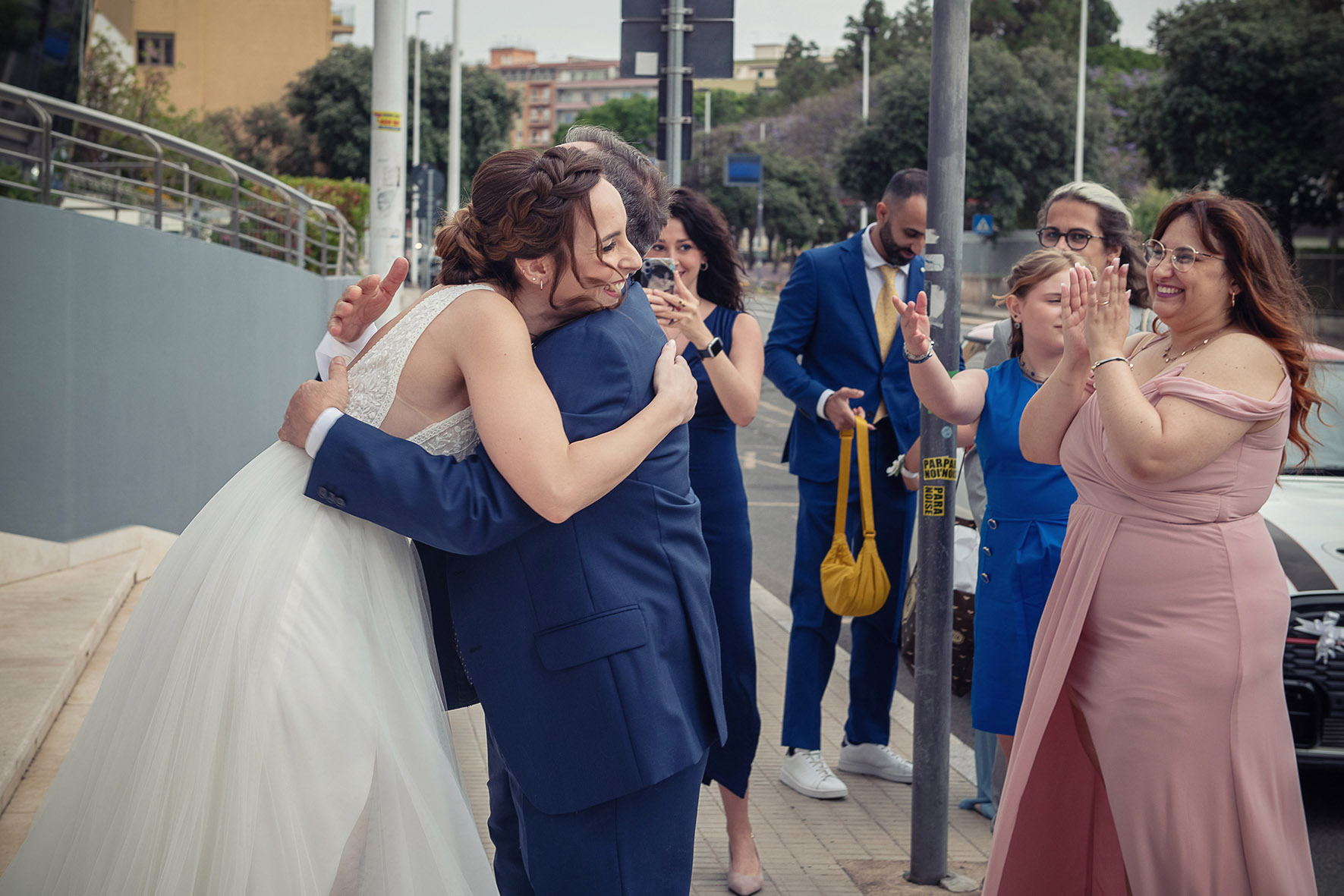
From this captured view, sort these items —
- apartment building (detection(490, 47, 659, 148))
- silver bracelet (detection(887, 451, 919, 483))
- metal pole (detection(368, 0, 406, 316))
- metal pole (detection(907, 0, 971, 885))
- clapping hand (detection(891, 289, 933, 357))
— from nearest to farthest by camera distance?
clapping hand (detection(891, 289, 933, 357)) → metal pole (detection(907, 0, 971, 885)) → silver bracelet (detection(887, 451, 919, 483)) → metal pole (detection(368, 0, 406, 316)) → apartment building (detection(490, 47, 659, 148))

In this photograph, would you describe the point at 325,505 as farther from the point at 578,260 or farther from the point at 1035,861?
the point at 1035,861

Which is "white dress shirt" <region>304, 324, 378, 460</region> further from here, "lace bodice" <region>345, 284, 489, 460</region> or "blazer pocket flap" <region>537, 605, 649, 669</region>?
"blazer pocket flap" <region>537, 605, 649, 669</region>

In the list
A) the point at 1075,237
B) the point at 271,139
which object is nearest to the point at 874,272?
the point at 1075,237

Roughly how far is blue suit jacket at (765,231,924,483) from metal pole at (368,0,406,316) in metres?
3.57

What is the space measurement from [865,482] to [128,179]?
4.70 m

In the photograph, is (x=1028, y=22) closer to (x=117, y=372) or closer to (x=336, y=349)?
(x=117, y=372)

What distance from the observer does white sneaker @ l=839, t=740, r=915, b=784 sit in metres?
4.62

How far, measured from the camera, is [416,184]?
2480 cm

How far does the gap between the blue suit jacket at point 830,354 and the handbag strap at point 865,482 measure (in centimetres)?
15

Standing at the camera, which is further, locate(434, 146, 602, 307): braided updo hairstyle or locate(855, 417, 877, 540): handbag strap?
locate(855, 417, 877, 540): handbag strap

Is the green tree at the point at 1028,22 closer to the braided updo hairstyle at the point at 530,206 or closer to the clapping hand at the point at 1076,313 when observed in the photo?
the clapping hand at the point at 1076,313

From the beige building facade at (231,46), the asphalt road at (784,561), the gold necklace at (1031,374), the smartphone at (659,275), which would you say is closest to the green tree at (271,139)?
the beige building facade at (231,46)

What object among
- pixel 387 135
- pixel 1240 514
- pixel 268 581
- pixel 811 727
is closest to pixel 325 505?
pixel 268 581

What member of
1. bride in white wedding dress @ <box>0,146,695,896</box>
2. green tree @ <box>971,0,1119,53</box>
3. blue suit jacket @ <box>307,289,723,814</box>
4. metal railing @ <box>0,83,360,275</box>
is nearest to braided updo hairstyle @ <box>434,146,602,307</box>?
bride in white wedding dress @ <box>0,146,695,896</box>
